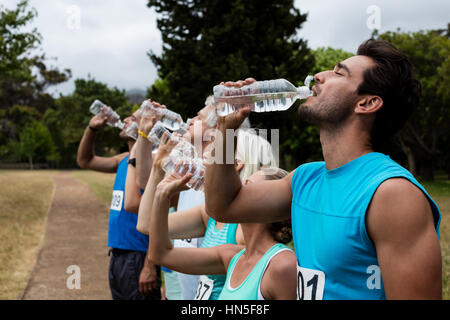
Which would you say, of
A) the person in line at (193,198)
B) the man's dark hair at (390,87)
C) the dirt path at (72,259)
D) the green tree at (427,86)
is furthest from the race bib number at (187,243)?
the green tree at (427,86)

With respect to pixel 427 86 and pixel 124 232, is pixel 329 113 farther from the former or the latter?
pixel 427 86

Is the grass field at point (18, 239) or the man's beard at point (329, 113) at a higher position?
the man's beard at point (329, 113)

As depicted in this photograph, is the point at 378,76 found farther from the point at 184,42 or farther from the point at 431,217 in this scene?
the point at 184,42

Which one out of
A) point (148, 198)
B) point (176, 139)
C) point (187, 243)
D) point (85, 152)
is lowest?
point (187, 243)

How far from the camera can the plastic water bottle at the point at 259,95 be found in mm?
1681

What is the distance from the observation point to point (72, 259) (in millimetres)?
8812

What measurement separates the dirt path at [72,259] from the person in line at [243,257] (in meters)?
4.48

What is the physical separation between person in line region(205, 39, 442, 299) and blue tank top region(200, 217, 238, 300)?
0.59 meters

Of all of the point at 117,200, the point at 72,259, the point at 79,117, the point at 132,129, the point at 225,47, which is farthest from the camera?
the point at 79,117

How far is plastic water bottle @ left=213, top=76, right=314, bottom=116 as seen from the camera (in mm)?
1681

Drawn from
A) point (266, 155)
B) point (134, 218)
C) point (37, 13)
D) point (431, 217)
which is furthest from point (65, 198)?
point (431, 217)

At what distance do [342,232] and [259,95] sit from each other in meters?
0.67

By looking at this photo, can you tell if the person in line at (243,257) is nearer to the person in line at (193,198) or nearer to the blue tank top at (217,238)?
the blue tank top at (217,238)

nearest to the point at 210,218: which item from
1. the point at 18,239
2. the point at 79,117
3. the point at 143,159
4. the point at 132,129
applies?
the point at 143,159
